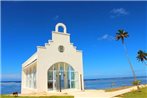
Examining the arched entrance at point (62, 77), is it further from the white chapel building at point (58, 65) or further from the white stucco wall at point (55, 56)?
the white stucco wall at point (55, 56)

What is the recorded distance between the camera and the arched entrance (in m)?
35.4

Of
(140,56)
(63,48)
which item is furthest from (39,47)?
(140,56)

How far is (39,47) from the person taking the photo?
1357 inches

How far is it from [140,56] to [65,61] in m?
15.2

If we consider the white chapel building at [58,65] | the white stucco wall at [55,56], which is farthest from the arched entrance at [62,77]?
the white stucco wall at [55,56]

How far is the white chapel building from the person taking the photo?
3438cm

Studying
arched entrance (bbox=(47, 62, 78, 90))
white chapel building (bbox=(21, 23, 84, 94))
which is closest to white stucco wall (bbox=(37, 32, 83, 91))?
white chapel building (bbox=(21, 23, 84, 94))

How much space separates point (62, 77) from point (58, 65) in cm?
183

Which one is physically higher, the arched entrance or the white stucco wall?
the white stucco wall

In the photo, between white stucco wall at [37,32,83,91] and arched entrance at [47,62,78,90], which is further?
arched entrance at [47,62,78,90]

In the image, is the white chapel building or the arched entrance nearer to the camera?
the white chapel building

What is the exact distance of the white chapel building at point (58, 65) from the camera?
34.4 metres

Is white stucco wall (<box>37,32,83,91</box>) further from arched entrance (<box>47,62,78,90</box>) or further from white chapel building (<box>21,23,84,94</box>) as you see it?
arched entrance (<box>47,62,78,90</box>)

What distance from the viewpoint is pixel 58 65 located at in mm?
36594
